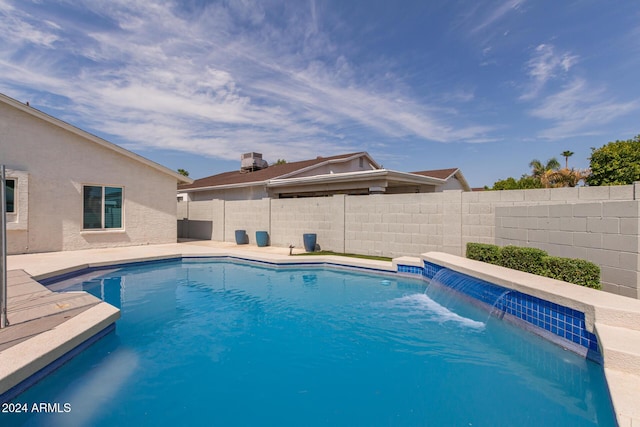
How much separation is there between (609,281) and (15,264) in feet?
47.4

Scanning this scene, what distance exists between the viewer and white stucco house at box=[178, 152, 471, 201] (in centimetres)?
1344

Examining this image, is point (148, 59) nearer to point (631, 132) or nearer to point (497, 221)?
point (497, 221)

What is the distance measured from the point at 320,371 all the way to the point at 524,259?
5.14 metres

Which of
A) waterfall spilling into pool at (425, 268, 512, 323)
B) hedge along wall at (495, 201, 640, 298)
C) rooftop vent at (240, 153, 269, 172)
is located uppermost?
rooftop vent at (240, 153, 269, 172)

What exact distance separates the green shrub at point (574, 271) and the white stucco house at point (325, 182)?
713 centimetres

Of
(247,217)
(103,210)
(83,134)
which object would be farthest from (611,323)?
(83,134)

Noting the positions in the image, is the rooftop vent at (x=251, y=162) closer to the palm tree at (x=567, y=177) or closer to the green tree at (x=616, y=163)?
the green tree at (x=616, y=163)

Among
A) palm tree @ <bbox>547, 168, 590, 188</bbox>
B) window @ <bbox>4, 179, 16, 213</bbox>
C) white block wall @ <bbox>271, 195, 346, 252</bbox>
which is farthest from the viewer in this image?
palm tree @ <bbox>547, 168, 590, 188</bbox>

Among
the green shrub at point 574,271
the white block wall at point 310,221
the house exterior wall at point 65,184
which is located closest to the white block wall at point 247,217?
the white block wall at point 310,221

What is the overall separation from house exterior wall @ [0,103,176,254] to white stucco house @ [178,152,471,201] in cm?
476

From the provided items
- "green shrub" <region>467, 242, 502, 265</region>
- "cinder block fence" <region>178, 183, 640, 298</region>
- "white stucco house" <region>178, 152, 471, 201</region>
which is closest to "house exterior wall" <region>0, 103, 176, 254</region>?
"cinder block fence" <region>178, 183, 640, 298</region>

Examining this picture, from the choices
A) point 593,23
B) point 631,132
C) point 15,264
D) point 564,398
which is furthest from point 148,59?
point 631,132

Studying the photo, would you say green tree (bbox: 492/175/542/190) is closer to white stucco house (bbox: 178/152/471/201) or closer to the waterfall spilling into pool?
white stucco house (bbox: 178/152/471/201)

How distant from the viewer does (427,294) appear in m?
7.67
